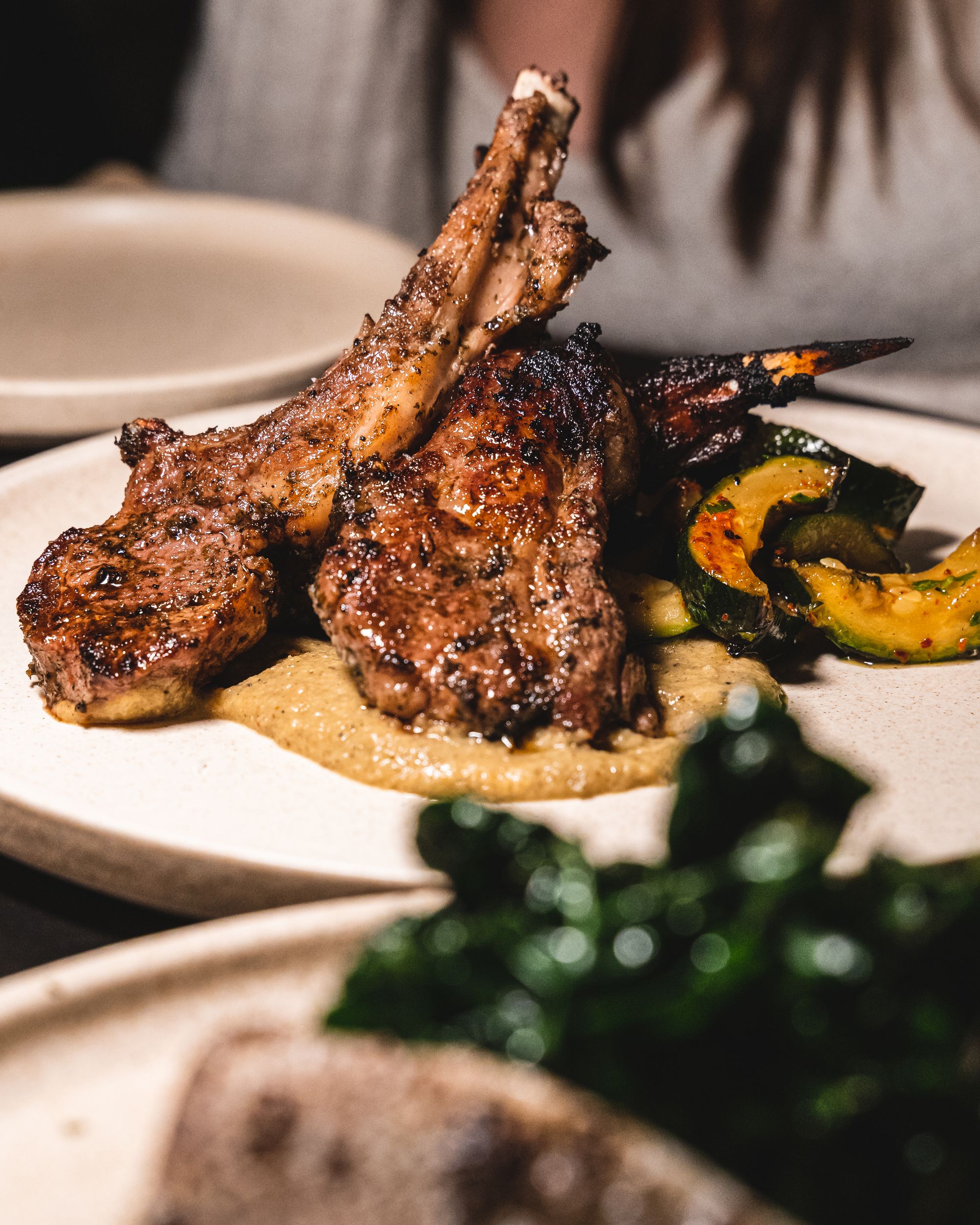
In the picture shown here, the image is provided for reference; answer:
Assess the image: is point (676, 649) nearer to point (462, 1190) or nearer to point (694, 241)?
point (462, 1190)

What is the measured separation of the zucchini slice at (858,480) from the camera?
3.56 metres

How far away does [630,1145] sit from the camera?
153 centimetres

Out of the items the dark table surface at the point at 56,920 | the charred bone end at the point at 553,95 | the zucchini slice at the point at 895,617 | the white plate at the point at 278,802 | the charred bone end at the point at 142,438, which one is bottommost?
the dark table surface at the point at 56,920

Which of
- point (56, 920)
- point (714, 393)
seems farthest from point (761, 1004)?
point (714, 393)

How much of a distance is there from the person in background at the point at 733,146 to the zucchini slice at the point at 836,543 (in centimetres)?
395

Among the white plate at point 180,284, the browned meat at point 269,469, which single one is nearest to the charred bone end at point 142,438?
the browned meat at point 269,469

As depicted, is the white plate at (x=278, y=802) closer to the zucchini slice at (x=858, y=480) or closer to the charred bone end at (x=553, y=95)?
the zucchini slice at (x=858, y=480)

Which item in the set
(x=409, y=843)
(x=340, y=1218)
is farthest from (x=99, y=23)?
(x=340, y=1218)

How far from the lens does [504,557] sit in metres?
2.84

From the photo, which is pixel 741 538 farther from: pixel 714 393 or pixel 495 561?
pixel 495 561

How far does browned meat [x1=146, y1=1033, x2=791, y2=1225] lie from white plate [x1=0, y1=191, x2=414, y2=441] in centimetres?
354

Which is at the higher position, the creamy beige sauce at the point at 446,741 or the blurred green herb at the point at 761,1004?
the blurred green herb at the point at 761,1004

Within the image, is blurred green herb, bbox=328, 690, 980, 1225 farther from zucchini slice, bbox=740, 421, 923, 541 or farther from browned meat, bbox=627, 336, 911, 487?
zucchini slice, bbox=740, 421, 923, 541

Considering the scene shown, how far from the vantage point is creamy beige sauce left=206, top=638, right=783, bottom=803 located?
252 cm
